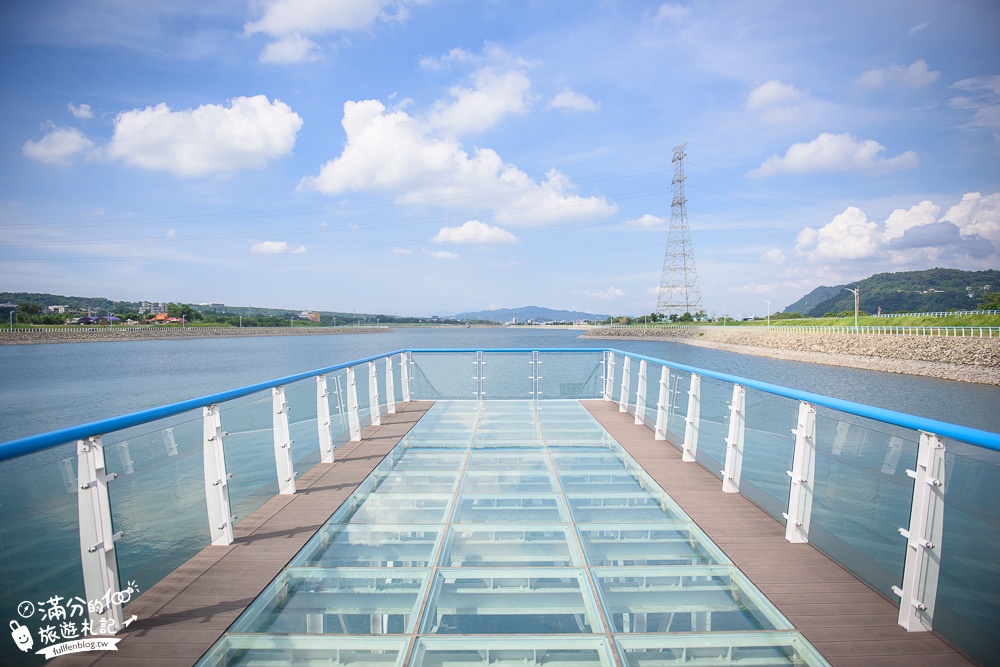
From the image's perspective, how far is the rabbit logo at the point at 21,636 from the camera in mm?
1940

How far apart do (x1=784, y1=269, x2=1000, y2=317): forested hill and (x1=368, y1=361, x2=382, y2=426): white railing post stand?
313 feet

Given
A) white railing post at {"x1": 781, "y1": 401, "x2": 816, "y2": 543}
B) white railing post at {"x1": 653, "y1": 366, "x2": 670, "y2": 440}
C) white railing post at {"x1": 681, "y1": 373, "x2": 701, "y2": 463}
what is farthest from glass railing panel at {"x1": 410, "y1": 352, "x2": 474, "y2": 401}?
white railing post at {"x1": 781, "y1": 401, "x2": 816, "y2": 543}

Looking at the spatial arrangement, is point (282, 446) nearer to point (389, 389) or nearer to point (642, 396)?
point (389, 389)

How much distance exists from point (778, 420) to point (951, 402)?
26.4 m

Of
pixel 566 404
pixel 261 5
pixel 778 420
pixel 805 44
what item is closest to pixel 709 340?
pixel 805 44

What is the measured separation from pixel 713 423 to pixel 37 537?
458cm

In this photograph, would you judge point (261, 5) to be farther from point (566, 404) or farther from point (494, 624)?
point (494, 624)

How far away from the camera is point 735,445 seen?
409cm

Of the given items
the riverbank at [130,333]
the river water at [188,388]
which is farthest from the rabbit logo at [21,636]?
the riverbank at [130,333]

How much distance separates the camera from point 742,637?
215 centimetres

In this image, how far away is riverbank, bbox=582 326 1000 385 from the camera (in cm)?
2894

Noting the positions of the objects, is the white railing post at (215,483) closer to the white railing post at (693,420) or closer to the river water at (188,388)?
the white railing post at (693,420)

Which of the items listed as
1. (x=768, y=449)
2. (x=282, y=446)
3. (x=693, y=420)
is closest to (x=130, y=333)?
(x=282, y=446)

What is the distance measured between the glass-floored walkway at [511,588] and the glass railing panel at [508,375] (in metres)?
4.44
